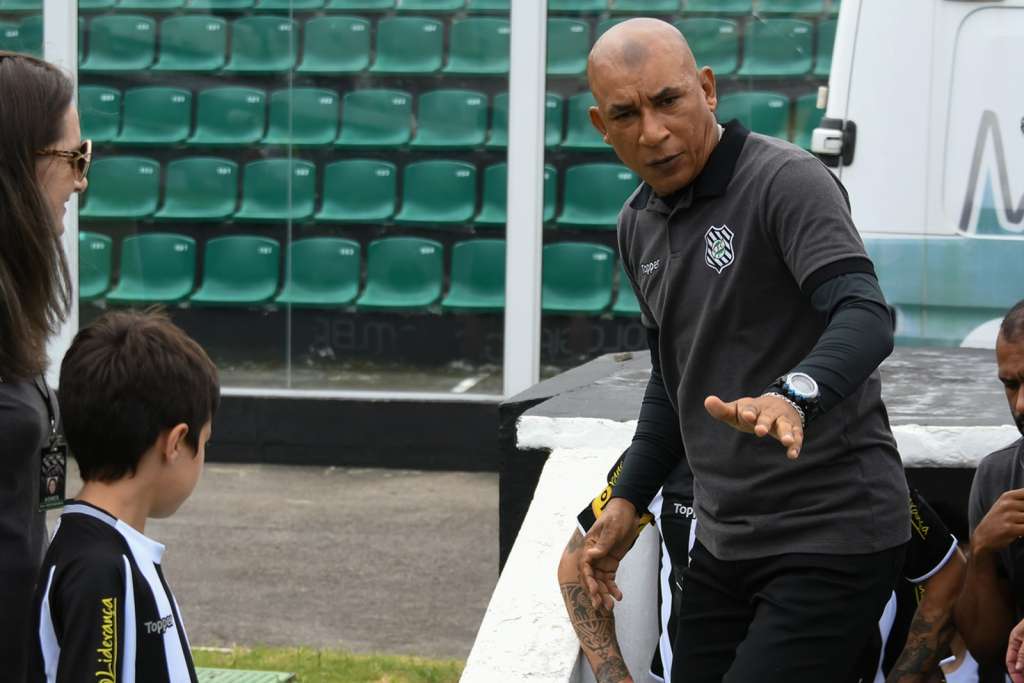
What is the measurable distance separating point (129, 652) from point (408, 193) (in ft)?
22.8

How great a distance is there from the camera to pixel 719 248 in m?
2.66

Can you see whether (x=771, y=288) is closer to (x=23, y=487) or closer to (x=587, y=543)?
(x=587, y=543)

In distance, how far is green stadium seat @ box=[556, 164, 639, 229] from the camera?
8.80 metres

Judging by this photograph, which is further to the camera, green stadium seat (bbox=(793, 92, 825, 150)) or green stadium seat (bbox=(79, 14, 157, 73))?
green stadium seat (bbox=(79, 14, 157, 73))

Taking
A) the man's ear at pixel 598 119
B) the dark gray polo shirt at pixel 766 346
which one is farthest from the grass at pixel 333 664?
the man's ear at pixel 598 119

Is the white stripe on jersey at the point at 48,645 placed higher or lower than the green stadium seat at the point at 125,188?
higher

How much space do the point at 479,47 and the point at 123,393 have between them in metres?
6.70

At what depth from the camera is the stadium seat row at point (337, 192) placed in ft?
29.0

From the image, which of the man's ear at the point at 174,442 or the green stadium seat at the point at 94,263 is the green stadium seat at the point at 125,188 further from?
the man's ear at the point at 174,442

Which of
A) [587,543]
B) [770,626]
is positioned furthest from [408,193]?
[770,626]

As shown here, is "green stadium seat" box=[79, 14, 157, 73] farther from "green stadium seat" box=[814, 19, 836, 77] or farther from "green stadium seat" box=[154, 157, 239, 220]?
"green stadium seat" box=[814, 19, 836, 77]

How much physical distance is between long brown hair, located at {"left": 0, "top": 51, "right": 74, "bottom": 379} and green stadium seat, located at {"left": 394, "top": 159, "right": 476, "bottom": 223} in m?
6.39

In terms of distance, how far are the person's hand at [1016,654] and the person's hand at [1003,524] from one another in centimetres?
17

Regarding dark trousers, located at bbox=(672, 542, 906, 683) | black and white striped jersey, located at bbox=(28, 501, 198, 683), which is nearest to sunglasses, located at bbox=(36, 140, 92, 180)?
black and white striped jersey, located at bbox=(28, 501, 198, 683)
